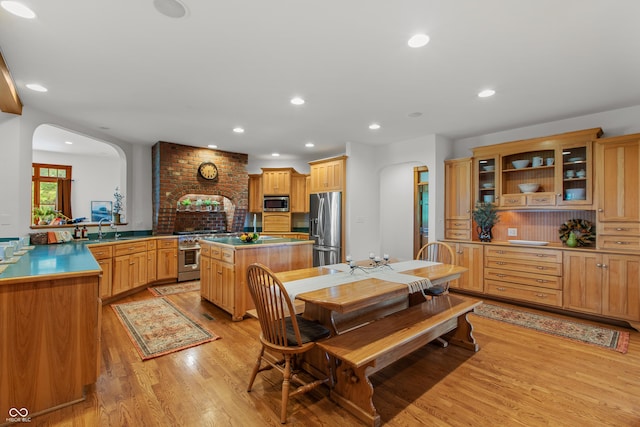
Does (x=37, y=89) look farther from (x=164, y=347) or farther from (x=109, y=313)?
(x=164, y=347)

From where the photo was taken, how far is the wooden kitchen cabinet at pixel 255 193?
7.07 m

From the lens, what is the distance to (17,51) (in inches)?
94.2

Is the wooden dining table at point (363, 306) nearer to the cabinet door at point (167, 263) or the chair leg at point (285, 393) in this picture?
the chair leg at point (285, 393)

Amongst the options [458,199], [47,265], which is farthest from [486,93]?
[47,265]

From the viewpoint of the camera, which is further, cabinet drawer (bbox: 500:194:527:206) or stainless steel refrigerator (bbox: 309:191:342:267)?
stainless steel refrigerator (bbox: 309:191:342:267)

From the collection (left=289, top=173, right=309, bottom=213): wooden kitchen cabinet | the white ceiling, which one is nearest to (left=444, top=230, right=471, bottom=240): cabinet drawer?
the white ceiling

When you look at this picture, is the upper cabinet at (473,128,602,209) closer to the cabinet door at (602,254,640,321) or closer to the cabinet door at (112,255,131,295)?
the cabinet door at (602,254,640,321)

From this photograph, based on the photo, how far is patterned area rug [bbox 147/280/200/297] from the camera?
192 inches

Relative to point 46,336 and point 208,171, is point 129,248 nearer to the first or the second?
point 208,171

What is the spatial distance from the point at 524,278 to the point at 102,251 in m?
5.86

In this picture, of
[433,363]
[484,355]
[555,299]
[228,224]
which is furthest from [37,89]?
[555,299]

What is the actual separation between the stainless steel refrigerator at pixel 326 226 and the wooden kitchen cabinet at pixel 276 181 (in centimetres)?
101

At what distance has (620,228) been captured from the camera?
3.51 m

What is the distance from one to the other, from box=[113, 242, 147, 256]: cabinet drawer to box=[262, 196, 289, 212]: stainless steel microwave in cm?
261
